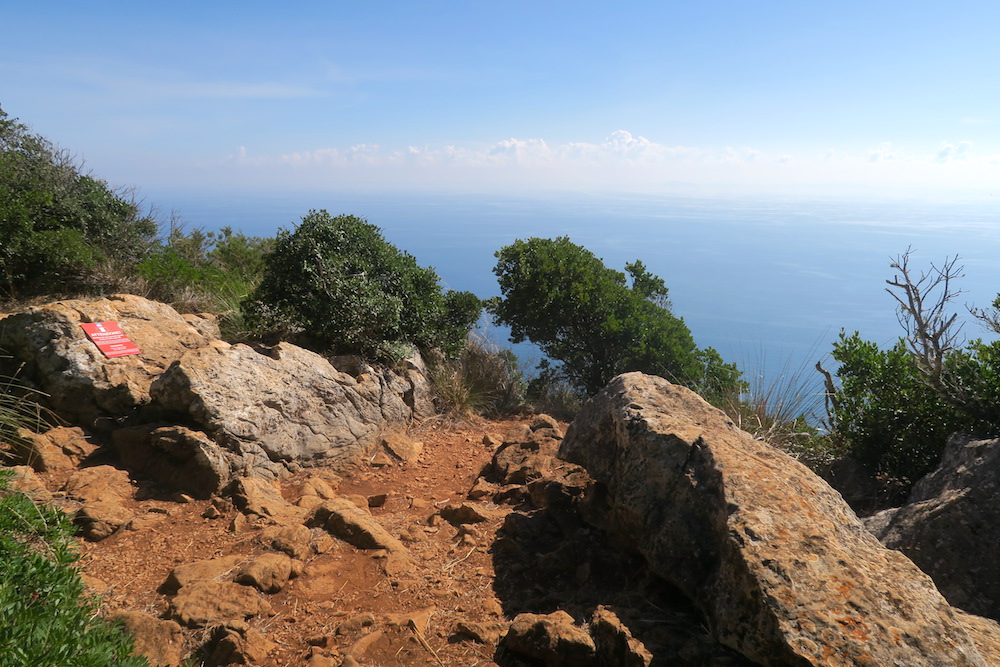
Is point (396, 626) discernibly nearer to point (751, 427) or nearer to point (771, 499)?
point (771, 499)

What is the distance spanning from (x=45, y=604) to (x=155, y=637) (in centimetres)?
60

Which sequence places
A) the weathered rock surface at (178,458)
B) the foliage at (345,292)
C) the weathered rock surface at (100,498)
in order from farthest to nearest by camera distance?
the foliage at (345,292)
the weathered rock surface at (178,458)
the weathered rock surface at (100,498)

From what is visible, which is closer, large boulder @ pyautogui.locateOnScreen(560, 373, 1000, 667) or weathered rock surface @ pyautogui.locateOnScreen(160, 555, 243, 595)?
large boulder @ pyautogui.locateOnScreen(560, 373, 1000, 667)

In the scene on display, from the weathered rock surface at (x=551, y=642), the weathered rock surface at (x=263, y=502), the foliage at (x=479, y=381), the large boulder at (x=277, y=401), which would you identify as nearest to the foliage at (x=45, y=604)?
the weathered rock surface at (x=263, y=502)

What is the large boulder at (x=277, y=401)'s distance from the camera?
5.58 meters

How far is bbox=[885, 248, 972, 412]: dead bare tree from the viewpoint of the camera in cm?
566

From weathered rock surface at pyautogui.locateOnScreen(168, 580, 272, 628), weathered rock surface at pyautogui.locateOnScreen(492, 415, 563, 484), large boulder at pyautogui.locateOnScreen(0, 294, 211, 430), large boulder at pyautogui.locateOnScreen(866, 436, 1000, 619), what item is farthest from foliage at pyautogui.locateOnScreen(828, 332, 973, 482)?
large boulder at pyautogui.locateOnScreen(0, 294, 211, 430)

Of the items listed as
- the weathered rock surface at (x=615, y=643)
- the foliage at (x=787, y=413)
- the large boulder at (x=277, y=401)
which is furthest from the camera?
the foliage at (x=787, y=413)

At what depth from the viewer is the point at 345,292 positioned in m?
7.95

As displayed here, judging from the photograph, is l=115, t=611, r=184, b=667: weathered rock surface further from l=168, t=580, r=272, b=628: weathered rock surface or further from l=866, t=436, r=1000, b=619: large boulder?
l=866, t=436, r=1000, b=619: large boulder

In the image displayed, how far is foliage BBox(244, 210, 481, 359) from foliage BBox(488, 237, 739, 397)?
2301 millimetres

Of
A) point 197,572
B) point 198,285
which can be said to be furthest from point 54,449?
point 198,285

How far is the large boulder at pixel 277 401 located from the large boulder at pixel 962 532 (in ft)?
18.1

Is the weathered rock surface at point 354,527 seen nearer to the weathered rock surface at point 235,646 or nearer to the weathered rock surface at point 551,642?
the weathered rock surface at point 235,646
